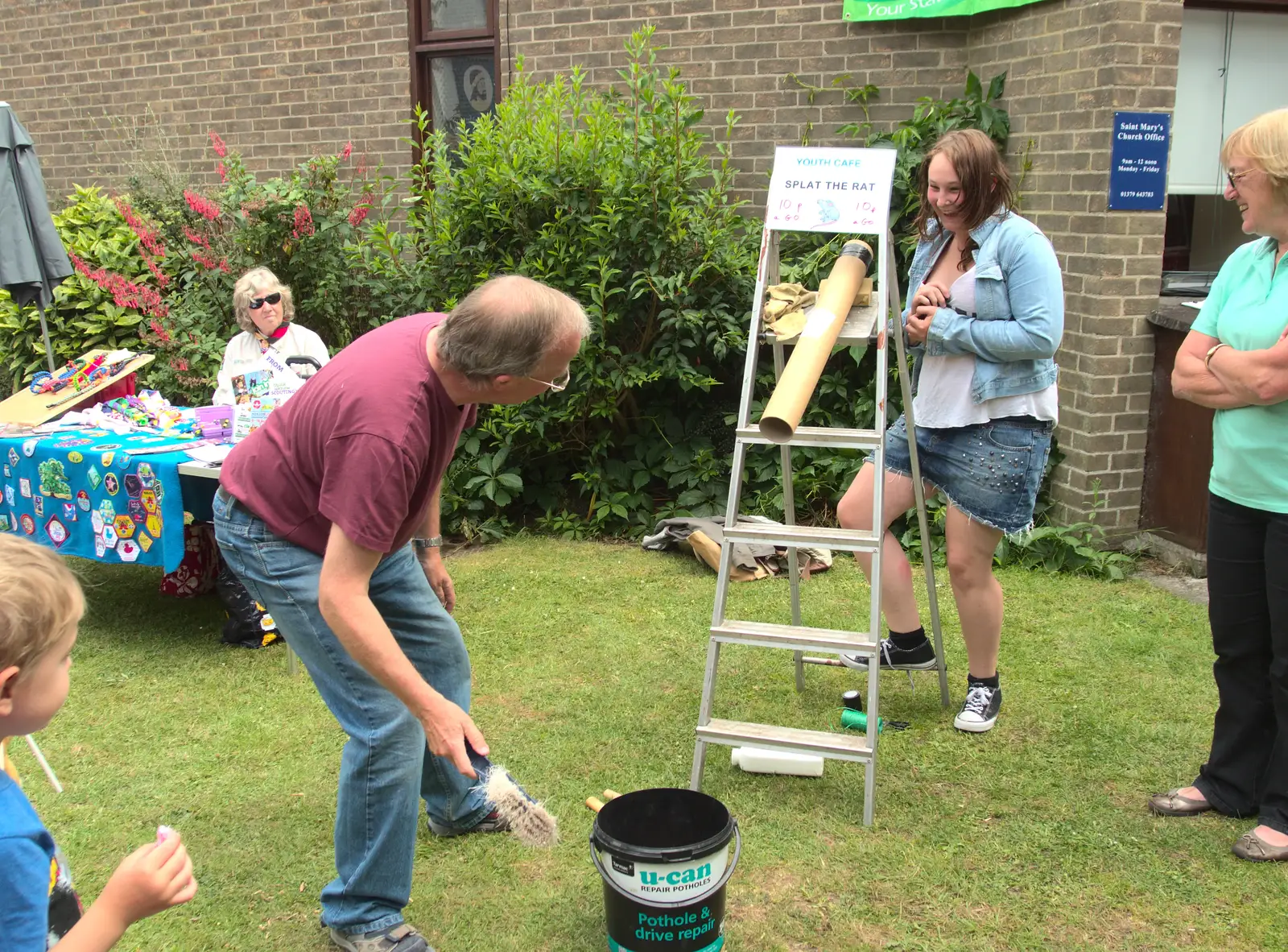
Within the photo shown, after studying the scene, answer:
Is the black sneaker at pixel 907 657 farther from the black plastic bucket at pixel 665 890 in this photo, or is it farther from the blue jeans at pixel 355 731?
the blue jeans at pixel 355 731

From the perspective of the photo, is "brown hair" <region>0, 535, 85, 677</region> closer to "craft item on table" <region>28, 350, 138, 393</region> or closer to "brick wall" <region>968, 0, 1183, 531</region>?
"craft item on table" <region>28, 350, 138, 393</region>

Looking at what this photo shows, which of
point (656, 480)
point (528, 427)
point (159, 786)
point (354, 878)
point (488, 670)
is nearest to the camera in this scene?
point (354, 878)

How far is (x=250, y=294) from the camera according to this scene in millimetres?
5473

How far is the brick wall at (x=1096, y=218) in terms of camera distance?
5.25 meters

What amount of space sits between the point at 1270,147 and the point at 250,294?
175 inches

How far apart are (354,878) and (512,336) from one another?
4.43 feet

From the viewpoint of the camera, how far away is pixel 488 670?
4.47 metres

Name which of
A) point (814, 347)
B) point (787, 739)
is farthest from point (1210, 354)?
point (787, 739)

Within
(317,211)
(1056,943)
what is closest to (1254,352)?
(1056,943)

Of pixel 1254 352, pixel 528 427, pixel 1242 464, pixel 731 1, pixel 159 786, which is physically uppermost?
pixel 731 1

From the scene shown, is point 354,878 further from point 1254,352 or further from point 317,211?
point 317,211

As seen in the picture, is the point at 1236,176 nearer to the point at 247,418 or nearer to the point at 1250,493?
the point at 1250,493

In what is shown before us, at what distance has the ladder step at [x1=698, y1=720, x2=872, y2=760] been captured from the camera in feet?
10.6

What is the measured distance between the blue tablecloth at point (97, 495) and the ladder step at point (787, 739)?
2.55m
